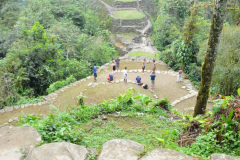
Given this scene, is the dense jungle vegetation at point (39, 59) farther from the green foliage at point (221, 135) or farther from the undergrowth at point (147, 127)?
the green foliage at point (221, 135)

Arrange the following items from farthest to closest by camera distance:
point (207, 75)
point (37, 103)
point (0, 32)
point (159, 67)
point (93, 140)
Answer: point (0, 32) < point (159, 67) < point (37, 103) < point (207, 75) < point (93, 140)

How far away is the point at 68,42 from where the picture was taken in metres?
15.8

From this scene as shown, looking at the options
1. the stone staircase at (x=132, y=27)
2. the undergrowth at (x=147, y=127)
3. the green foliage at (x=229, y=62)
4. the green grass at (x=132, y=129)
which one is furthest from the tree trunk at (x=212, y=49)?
the stone staircase at (x=132, y=27)

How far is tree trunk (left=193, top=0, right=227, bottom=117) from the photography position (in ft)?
15.2

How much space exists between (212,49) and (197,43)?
378 inches

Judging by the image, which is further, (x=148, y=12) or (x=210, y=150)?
(x=148, y=12)

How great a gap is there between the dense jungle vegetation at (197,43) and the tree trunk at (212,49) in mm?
854

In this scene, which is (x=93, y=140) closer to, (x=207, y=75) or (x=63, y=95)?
(x=207, y=75)

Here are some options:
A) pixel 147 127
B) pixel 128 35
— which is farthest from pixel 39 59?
pixel 128 35

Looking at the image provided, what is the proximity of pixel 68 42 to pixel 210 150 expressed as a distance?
1408cm

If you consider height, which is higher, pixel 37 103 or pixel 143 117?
pixel 143 117

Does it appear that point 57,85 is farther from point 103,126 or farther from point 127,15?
point 127,15

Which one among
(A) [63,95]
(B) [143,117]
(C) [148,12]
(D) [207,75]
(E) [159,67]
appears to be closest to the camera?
(D) [207,75]

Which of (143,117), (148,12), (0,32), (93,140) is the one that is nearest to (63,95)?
(143,117)
